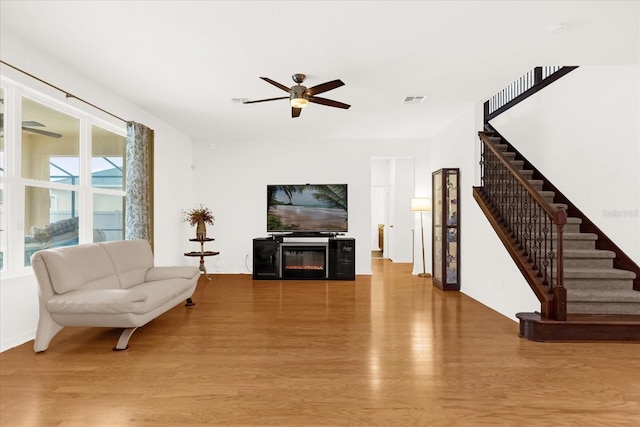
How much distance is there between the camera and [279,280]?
6594mm

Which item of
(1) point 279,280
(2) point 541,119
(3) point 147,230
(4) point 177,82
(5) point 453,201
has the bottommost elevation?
(1) point 279,280

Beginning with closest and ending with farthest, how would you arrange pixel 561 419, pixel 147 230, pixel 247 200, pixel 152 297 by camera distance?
pixel 561 419 < pixel 152 297 < pixel 147 230 < pixel 247 200

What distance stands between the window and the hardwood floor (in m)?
1.15

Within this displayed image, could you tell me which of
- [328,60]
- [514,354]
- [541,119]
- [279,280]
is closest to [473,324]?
[514,354]

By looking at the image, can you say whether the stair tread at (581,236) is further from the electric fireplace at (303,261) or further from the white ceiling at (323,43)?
the electric fireplace at (303,261)

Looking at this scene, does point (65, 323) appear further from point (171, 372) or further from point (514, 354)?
point (514, 354)

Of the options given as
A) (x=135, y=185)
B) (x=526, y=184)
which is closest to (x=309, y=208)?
(x=135, y=185)

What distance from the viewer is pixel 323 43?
3193 mm

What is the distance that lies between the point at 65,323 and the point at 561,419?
3852 millimetres

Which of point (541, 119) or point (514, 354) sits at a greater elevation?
point (541, 119)

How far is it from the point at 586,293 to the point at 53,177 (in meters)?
5.79

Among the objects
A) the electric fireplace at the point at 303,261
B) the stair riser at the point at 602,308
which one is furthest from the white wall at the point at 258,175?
the stair riser at the point at 602,308

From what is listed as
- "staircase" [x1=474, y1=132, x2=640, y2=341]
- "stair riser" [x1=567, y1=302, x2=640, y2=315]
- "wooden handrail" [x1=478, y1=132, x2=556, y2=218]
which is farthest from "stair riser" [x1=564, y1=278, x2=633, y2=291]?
"wooden handrail" [x1=478, y1=132, x2=556, y2=218]

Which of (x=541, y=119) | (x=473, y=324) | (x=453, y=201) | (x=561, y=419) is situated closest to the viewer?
(x=561, y=419)
